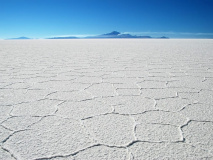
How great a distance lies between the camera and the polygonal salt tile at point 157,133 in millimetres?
952

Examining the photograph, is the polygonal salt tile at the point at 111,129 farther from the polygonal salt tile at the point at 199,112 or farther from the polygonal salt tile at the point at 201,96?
the polygonal salt tile at the point at 201,96

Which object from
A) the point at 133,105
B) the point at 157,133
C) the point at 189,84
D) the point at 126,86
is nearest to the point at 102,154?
the point at 157,133

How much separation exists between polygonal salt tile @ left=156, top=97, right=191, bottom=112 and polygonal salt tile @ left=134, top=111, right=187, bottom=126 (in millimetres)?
92

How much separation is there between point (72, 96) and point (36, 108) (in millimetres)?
364

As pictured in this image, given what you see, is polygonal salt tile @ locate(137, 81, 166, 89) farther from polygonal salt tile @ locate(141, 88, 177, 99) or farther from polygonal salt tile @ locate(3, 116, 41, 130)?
polygonal salt tile @ locate(3, 116, 41, 130)

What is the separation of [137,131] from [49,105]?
707 mm

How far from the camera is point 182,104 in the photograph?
146cm

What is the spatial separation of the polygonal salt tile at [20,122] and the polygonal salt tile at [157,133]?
2.02 ft

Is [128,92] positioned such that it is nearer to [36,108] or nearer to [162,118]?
[162,118]

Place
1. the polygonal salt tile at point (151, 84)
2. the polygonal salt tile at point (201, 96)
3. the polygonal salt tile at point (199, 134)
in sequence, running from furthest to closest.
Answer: the polygonal salt tile at point (151, 84)
the polygonal salt tile at point (201, 96)
the polygonal salt tile at point (199, 134)

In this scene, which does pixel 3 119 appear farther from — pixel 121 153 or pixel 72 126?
pixel 121 153

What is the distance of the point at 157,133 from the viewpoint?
1.00 m

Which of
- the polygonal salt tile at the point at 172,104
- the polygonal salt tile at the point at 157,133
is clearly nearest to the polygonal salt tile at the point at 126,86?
the polygonal salt tile at the point at 172,104

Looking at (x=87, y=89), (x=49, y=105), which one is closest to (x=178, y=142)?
(x=49, y=105)
